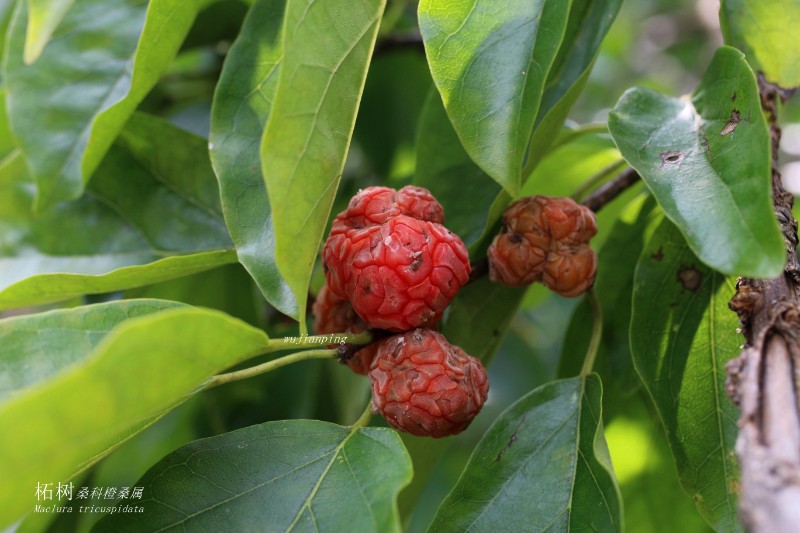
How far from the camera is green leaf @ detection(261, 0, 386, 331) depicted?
40.8 inches

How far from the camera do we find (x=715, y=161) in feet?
3.83

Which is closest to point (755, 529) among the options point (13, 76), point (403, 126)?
point (13, 76)

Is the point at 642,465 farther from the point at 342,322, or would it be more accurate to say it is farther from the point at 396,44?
the point at 396,44

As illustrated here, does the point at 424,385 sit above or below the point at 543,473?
above

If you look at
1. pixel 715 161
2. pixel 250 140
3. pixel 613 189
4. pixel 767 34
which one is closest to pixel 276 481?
pixel 250 140

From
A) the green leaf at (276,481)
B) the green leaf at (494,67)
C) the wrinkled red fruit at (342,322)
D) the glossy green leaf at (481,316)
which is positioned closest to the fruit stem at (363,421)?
the green leaf at (276,481)

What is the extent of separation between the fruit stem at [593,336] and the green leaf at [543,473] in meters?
0.03

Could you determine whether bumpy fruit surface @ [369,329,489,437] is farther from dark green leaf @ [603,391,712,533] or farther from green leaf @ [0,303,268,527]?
dark green leaf @ [603,391,712,533]

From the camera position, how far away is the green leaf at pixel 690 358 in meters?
1.27

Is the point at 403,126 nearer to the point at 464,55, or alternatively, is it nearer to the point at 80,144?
the point at 80,144

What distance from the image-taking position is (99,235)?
1.73 meters

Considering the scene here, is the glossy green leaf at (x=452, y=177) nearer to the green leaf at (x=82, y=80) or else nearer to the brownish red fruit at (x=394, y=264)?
the brownish red fruit at (x=394, y=264)

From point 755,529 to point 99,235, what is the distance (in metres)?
1.40

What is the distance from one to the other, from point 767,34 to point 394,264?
916 millimetres
